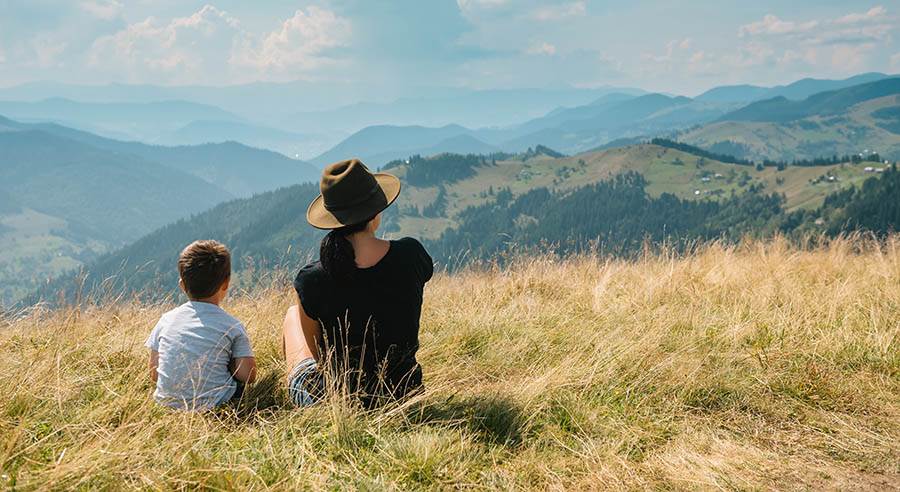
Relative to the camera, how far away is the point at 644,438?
3.88m

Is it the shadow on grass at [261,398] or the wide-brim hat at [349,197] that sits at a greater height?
the wide-brim hat at [349,197]

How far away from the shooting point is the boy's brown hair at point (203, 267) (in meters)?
4.16

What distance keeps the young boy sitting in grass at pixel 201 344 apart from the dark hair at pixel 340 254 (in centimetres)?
81

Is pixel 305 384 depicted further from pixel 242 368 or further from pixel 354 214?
pixel 354 214

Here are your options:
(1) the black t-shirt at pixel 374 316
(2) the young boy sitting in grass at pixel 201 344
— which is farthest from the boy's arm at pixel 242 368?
(1) the black t-shirt at pixel 374 316

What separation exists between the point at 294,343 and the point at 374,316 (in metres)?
0.91

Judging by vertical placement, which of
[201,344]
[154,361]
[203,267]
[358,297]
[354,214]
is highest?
[354,214]

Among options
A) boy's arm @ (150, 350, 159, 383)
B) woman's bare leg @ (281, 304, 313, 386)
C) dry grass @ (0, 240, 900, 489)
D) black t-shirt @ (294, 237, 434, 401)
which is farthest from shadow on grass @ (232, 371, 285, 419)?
boy's arm @ (150, 350, 159, 383)

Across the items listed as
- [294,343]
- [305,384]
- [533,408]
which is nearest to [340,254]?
[305,384]

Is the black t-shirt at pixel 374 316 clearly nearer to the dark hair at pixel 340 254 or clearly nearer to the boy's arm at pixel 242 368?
the dark hair at pixel 340 254

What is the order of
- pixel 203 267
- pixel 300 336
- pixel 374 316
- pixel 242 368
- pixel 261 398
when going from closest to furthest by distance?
pixel 374 316, pixel 203 267, pixel 242 368, pixel 261 398, pixel 300 336

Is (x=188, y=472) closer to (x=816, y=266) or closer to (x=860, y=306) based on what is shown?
(x=860, y=306)

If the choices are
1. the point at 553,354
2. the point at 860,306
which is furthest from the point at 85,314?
the point at 860,306

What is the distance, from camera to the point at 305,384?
13.7ft
